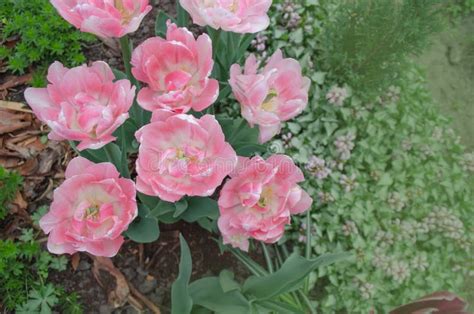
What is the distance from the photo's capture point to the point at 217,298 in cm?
150

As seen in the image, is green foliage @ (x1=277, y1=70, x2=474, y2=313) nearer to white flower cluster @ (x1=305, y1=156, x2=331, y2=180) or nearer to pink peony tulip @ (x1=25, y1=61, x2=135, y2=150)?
white flower cluster @ (x1=305, y1=156, x2=331, y2=180)

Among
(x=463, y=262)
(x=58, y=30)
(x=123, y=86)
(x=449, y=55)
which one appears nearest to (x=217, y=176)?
(x=123, y=86)

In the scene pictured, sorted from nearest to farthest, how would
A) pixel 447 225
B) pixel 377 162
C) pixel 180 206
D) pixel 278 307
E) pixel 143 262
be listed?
pixel 180 206 → pixel 278 307 → pixel 143 262 → pixel 447 225 → pixel 377 162

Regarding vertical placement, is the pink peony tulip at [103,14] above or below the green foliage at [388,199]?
above

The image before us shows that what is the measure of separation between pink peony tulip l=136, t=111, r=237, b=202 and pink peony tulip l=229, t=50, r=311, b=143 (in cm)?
11

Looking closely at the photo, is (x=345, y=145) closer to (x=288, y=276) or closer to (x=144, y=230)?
(x=288, y=276)

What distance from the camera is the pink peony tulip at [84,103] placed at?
1010 millimetres

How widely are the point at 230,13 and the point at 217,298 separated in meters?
0.92

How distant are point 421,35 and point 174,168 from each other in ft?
4.94

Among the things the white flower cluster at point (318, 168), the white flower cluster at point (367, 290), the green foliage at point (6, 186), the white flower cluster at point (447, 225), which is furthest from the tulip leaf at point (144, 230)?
the white flower cluster at point (447, 225)

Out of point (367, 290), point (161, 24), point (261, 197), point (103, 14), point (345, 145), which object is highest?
point (103, 14)

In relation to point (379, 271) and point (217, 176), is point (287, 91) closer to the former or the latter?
point (217, 176)

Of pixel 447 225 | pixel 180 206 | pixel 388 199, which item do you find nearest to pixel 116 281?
pixel 180 206

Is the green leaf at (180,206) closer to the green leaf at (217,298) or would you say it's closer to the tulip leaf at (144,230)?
the tulip leaf at (144,230)
